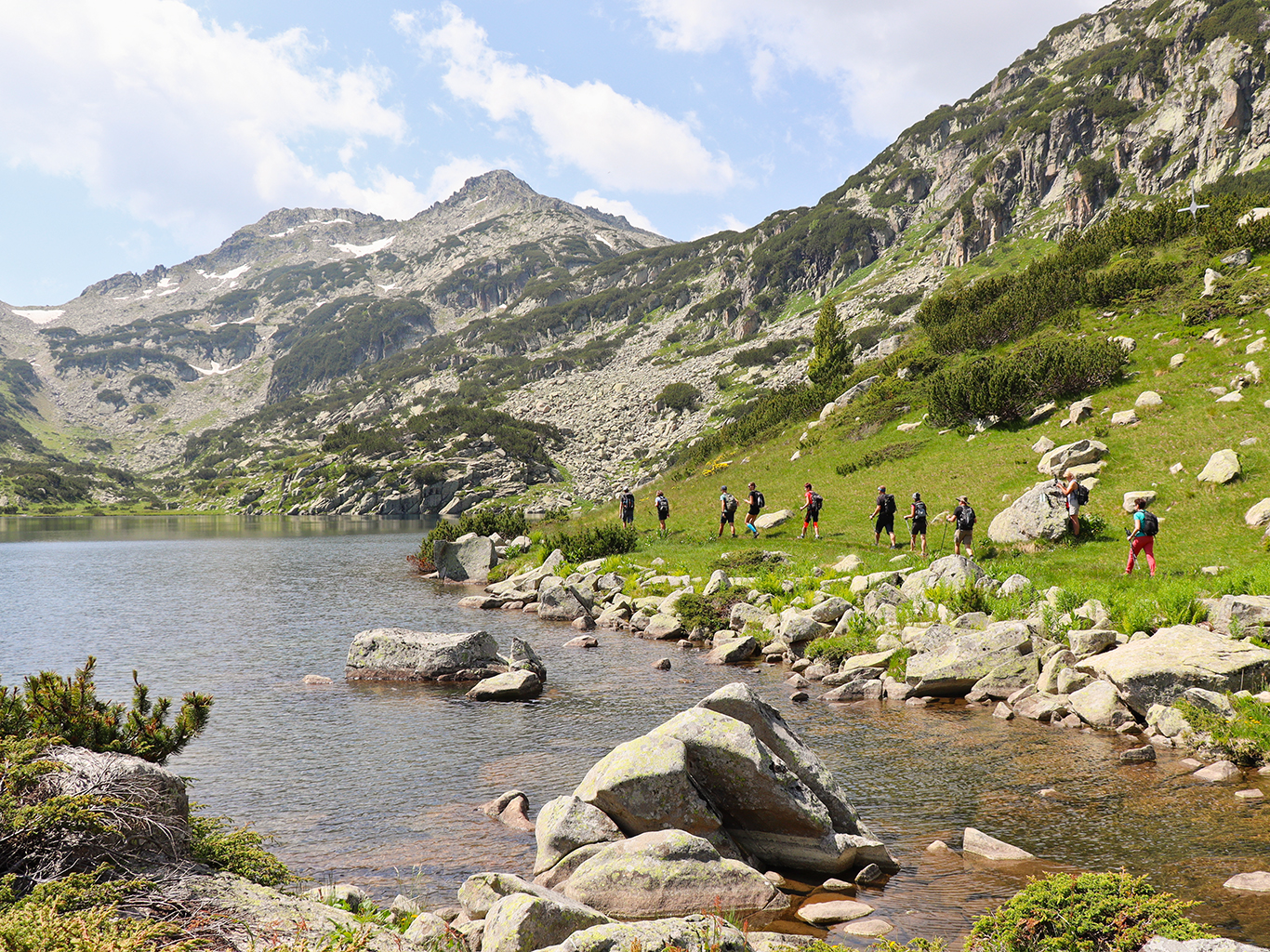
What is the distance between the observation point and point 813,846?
1038cm

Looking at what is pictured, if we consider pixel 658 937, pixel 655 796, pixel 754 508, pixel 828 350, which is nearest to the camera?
pixel 658 937

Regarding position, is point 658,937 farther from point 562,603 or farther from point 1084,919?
point 562,603

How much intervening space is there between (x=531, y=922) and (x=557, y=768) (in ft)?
→ 25.0

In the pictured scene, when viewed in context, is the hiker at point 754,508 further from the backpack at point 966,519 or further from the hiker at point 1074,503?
the hiker at point 1074,503

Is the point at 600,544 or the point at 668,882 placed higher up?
the point at 600,544

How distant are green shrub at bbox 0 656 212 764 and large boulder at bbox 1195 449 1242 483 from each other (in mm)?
34027

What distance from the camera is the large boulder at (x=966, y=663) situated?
18422 millimetres

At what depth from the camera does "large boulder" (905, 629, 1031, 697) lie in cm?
1842

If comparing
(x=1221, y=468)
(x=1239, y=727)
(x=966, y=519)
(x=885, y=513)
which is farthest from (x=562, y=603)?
(x=1221, y=468)

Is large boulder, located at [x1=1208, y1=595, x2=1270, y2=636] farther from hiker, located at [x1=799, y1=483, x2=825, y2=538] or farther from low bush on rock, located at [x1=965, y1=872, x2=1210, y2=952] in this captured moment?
hiker, located at [x1=799, y1=483, x2=825, y2=538]

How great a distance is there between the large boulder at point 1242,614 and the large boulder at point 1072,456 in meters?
17.7

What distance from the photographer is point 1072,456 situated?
3372 centimetres

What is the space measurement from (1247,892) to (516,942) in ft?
30.3

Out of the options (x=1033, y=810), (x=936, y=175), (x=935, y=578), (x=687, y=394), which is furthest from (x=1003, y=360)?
(x=936, y=175)
